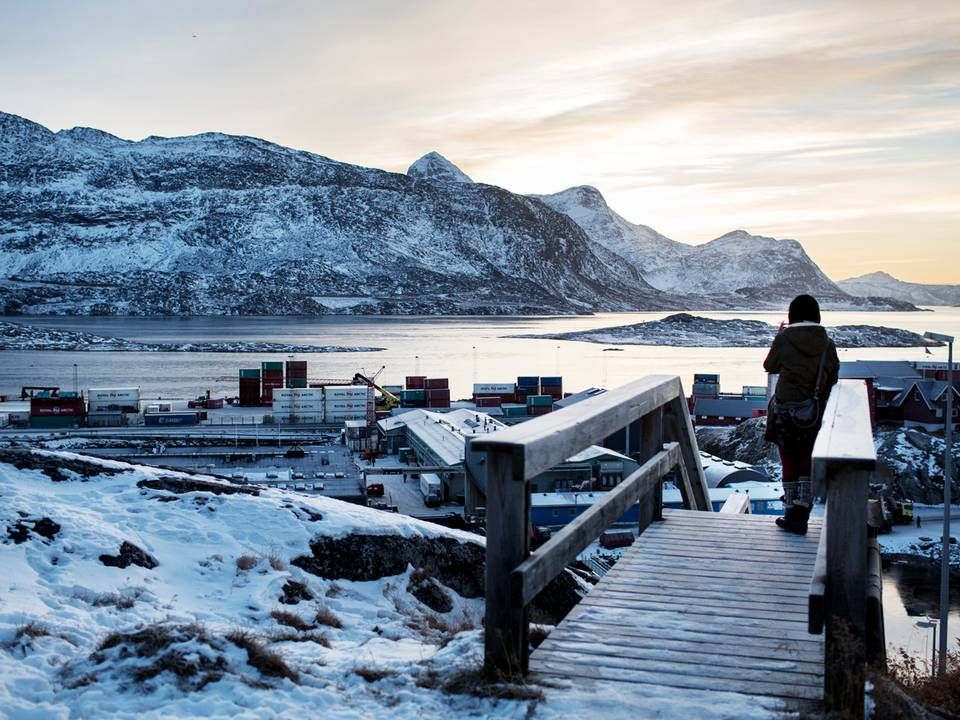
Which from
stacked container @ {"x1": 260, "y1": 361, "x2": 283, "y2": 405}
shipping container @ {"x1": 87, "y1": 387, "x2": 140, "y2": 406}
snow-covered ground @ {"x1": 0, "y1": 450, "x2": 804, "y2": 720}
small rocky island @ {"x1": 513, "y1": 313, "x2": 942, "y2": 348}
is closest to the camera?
snow-covered ground @ {"x1": 0, "y1": 450, "x2": 804, "y2": 720}

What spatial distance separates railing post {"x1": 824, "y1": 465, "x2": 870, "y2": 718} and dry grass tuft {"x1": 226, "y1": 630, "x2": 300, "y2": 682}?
202 centimetres

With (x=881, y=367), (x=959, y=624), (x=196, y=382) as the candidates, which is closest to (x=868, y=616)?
(x=959, y=624)

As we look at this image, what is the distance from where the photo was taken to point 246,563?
20.5 ft

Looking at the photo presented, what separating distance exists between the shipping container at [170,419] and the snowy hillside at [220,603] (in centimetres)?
5274

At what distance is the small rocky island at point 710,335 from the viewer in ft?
496

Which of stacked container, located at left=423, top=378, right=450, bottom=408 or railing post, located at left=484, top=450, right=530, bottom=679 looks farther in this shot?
stacked container, located at left=423, top=378, right=450, bottom=408

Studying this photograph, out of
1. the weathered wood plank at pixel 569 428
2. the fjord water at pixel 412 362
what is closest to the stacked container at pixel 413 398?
the fjord water at pixel 412 362

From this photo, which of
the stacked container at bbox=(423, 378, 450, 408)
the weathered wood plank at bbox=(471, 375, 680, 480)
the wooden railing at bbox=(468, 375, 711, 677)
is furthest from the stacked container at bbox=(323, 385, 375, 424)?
the wooden railing at bbox=(468, 375, 711, 677)

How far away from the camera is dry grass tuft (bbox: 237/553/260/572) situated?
20.5ft

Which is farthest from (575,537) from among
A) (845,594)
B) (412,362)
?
(412,362)

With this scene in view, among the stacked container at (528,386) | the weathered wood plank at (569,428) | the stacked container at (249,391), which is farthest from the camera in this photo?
the stacked container at (249,391)

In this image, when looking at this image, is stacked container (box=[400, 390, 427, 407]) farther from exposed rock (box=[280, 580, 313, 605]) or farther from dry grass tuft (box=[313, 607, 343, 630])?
dry grass tuft (box=[313, 607, 343, 630])

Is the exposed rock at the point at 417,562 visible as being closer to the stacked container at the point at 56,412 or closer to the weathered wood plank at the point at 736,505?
the weathered wood plank at the point at 736,505

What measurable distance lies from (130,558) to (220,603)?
0.85 meters
